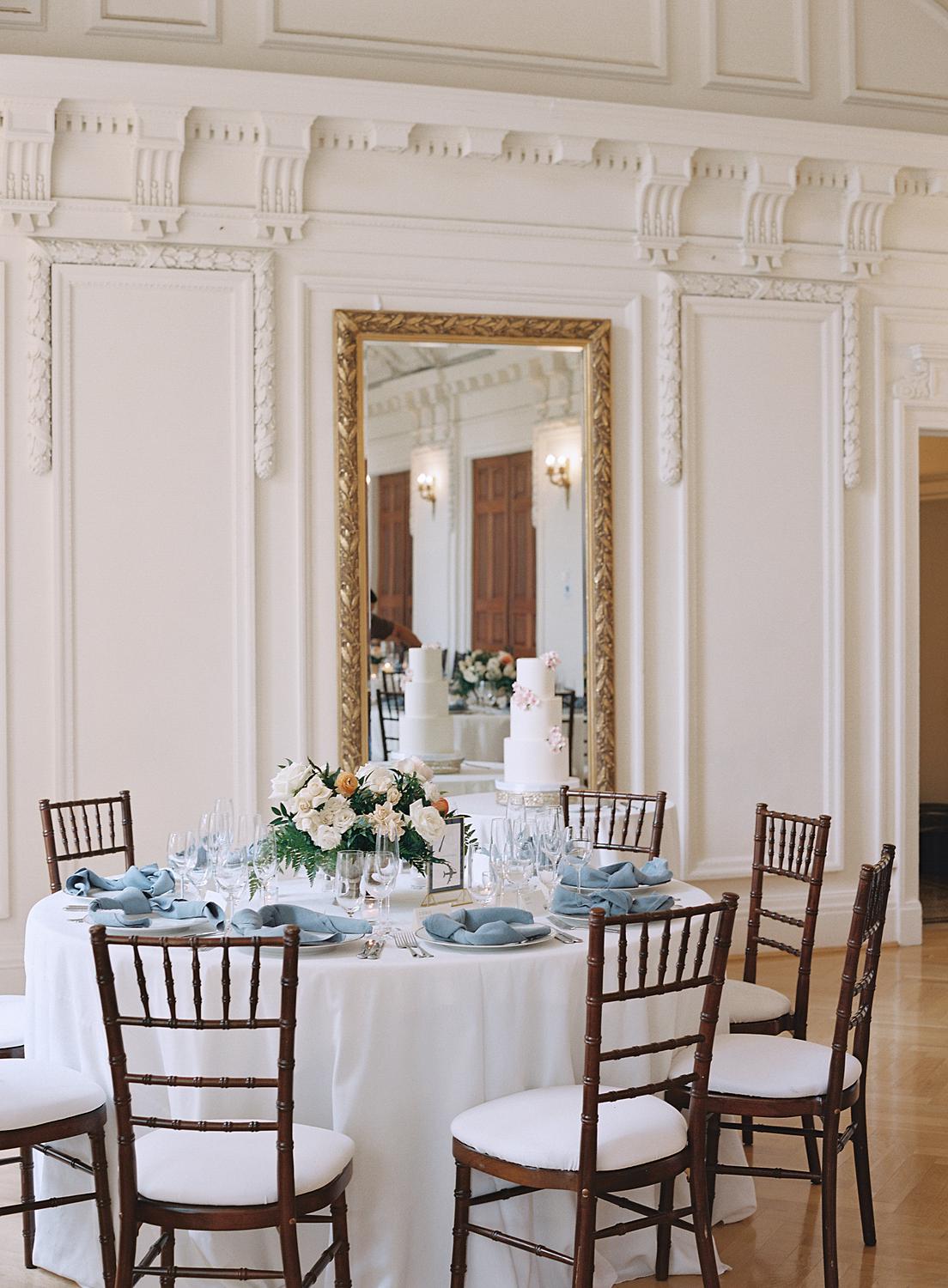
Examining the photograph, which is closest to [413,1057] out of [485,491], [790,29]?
[485,491]

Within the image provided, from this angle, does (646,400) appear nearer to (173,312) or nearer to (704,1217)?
(173,312)

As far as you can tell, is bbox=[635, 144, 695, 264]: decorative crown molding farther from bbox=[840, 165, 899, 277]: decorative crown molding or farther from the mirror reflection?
bbox=[840, 165, 899, 277]: decorative crown molding

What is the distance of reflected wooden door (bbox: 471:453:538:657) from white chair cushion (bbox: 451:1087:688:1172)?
3.48 meters

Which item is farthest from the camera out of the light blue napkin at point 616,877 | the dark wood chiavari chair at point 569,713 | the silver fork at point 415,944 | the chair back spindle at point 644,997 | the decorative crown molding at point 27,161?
the dark wood chiavari chair at point 569,713

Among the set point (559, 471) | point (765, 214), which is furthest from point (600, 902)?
point (765, 214)

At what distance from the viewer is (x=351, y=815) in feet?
11.6

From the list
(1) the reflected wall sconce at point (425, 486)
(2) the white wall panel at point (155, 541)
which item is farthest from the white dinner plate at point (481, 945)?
(1) the reflected wall sconce at point (425, 486)

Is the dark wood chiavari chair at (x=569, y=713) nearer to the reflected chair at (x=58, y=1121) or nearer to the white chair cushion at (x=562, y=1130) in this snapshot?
the white chair cushion at (x=562, y=1130)

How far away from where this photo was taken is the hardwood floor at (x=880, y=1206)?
3.37 metres

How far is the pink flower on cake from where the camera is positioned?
18.1 feet

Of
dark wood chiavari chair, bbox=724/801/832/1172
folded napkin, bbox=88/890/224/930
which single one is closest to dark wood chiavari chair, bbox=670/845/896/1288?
dark wood chiavari chair, bbox=724/801/832/1172

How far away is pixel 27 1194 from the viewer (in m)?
3.54

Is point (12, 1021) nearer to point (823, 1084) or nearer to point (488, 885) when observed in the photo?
point (488, 885)

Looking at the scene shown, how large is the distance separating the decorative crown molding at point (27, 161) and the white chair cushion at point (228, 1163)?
4.21 metres
